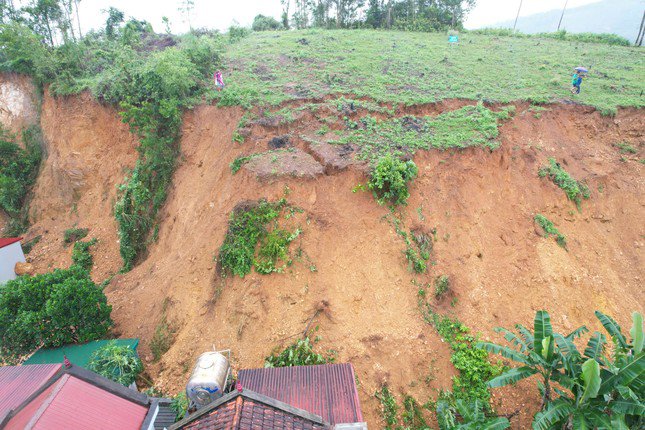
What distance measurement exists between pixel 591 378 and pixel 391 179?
6726 millimetres

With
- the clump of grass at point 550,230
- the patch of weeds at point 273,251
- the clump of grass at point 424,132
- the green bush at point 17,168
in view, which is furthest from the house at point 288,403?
the green bush at point 17,168

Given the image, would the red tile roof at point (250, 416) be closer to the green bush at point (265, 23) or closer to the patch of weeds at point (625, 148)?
the patch of weeds at point (625, 148)

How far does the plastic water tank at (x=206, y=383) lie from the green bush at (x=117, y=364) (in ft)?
11.2

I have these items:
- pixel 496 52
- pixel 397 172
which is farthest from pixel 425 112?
pixel 496 52

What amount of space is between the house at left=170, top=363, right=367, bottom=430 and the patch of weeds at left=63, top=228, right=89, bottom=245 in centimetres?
1296

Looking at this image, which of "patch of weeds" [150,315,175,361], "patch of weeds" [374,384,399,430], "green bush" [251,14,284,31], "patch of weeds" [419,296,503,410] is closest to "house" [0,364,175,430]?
"patch of weeds" [150,315,175,361]

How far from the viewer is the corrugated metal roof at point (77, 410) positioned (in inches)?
257

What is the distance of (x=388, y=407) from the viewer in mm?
8734

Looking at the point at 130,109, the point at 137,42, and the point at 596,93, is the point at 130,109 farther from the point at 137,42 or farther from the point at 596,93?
the point at 596,93

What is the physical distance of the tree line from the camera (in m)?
28.0

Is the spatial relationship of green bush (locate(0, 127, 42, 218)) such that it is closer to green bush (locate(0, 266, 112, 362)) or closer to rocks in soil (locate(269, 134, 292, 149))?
green bush (locate(0, 266, 112, 362))

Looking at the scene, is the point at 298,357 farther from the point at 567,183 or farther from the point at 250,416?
the point at 567,183

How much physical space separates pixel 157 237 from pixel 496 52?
21.2m

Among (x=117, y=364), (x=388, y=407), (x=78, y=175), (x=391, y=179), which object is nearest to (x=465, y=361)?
(x=388, y=407)
